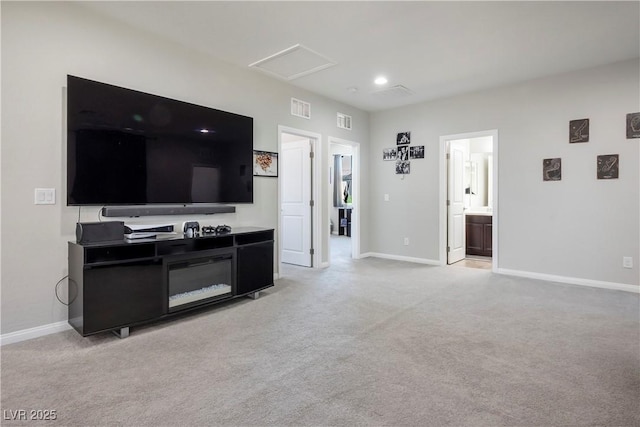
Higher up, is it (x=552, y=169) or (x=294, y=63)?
(x=294, y=63)

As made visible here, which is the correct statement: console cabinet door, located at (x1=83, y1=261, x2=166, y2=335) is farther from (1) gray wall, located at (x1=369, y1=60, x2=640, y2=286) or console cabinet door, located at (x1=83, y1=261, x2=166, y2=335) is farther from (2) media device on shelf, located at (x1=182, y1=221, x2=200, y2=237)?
(1) gray wall, located at (x1=369, y1=60, x2=640, y2=286)

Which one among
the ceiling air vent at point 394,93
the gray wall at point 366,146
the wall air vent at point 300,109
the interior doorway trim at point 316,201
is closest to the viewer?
the gray wall at point 366,146

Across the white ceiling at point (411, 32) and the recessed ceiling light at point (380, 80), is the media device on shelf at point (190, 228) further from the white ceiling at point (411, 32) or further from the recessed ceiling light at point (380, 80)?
the recessed ceiling light at point (380, 80)

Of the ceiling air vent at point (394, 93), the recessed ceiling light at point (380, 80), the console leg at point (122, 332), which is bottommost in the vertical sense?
the console leg at point (122, 332)

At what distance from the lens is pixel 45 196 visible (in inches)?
102

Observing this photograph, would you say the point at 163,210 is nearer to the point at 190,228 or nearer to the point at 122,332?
the point at 190,228

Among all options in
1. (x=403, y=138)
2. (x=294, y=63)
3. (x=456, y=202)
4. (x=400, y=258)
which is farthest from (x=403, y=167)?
(x=294, y=63)

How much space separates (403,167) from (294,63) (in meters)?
2.81

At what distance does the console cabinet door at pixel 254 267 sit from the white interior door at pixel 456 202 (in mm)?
3239

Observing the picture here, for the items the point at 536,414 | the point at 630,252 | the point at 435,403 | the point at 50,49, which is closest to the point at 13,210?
the point at 50,49

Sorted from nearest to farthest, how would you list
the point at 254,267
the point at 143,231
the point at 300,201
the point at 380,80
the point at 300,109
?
the point at 143,231, the point at 254,267, the point at 380,80, the point at 300,109, the point at 300,201

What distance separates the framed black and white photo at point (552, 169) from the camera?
14.1 ft

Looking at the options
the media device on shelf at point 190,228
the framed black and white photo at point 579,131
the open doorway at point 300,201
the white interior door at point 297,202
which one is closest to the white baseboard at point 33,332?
the media device on shelf at point 190,228

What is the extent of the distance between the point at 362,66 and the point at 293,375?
3.46 m
